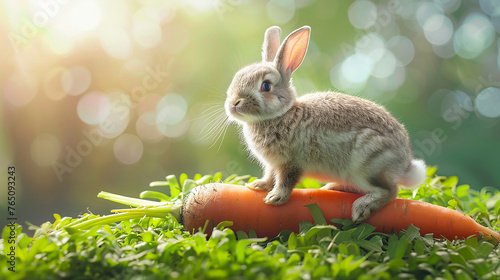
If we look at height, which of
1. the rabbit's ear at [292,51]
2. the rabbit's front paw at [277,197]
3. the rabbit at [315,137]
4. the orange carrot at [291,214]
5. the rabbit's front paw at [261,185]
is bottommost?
the orange carrot at [291,214]

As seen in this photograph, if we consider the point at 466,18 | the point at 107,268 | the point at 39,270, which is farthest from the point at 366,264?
the point at 466,18

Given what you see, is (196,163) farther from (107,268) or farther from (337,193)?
(107,268)

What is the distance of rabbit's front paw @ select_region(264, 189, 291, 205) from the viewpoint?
160cm

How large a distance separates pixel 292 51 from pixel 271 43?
16cm

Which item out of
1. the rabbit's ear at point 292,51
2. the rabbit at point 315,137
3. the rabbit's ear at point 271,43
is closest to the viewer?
the rabbit at point 315,137

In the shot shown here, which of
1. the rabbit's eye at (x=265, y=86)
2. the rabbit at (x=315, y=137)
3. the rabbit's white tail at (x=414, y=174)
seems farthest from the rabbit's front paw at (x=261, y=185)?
the rabbit's white tail at (x=414, y=174)

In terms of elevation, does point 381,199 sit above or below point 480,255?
above

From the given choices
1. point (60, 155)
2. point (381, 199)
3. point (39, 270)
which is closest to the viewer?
point (39, 270)

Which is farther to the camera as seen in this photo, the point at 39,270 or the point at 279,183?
the point at 279,183

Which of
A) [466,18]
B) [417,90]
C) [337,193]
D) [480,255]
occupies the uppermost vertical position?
[466,18]

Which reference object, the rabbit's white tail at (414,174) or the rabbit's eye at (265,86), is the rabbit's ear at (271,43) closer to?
the rabbit's eye at (265,86)

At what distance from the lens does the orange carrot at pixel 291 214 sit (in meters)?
1.61

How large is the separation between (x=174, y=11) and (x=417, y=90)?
6.28 feet

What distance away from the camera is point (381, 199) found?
1556 millimetres
